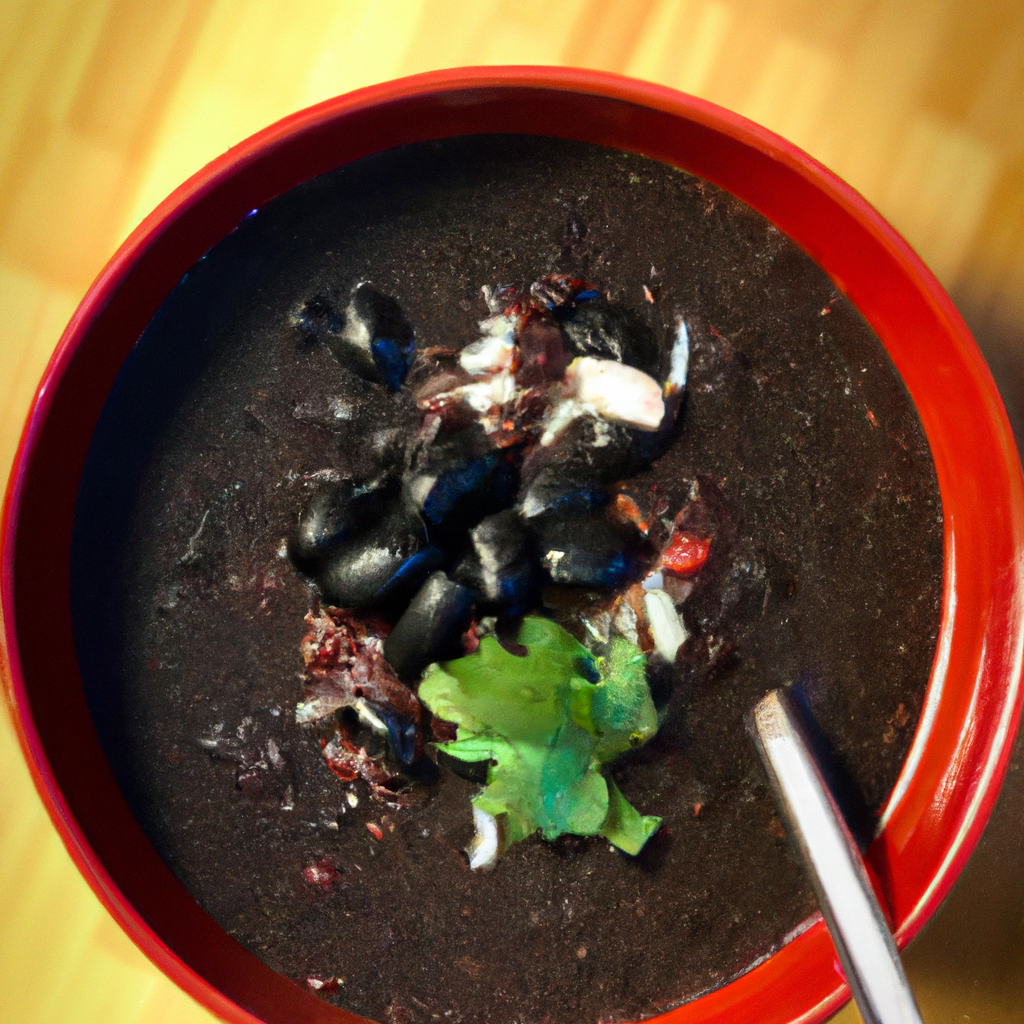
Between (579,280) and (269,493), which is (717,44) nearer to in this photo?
(579,280)

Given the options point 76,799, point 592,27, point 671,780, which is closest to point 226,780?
point 76,799

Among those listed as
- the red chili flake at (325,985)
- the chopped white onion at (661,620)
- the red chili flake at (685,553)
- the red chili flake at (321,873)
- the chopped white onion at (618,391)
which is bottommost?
the red chili flake at (325,985)

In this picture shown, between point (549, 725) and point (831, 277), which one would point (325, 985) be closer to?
point (549, 725)

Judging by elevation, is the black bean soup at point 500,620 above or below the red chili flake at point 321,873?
above

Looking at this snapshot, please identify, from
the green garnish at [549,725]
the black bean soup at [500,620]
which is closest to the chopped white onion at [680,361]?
the black bean soup at [500,620]

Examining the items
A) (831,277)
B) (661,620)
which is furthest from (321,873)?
(831,277)

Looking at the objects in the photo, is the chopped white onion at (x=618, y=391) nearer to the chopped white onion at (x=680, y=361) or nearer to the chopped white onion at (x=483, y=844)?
the chopped white onion at (x=680, y=361)

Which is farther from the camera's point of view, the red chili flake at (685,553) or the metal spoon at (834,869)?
the red chili flake at (685,553)
